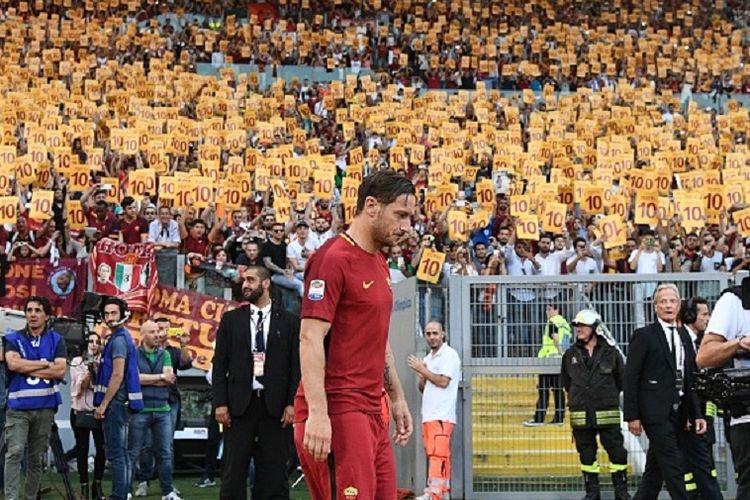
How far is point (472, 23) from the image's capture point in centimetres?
3850

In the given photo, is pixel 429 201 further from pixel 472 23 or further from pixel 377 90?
pixel 472 23

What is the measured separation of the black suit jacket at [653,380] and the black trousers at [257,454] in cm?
252

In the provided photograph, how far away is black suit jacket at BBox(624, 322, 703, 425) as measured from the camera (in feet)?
32.3

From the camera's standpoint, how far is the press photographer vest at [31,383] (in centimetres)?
1085

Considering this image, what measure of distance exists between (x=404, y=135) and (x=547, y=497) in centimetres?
1306

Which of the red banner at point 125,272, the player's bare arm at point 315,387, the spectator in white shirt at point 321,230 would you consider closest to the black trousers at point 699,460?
the player's bare arm at point 315,387

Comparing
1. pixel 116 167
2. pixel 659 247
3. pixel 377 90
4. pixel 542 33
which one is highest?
pixel 542 33

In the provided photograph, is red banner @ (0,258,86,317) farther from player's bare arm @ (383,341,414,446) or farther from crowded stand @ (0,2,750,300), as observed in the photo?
player's bare arm @ (383,341,414,446)

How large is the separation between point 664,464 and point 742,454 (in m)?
2.35

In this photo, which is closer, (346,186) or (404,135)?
(346,186)

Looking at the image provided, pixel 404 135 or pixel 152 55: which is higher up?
pixel 152 55

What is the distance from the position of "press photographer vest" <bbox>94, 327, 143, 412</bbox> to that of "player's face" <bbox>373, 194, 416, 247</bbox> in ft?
19.5

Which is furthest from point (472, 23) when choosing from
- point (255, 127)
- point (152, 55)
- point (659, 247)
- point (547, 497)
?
point (547, 497)

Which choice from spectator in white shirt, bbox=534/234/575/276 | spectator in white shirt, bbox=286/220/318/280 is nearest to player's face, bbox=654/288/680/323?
spectator in white shirt, bbox=286/220/318/280
